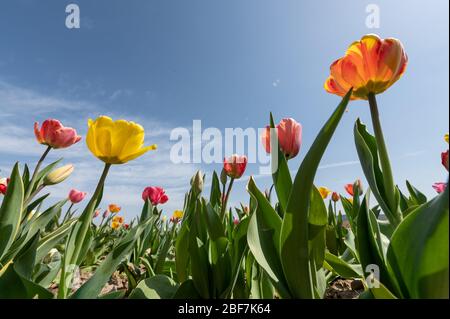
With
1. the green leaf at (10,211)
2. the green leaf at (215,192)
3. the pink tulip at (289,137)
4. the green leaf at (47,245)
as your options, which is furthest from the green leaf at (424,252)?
the green leaf at (10,211)

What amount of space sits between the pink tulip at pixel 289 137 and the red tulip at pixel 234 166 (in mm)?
311

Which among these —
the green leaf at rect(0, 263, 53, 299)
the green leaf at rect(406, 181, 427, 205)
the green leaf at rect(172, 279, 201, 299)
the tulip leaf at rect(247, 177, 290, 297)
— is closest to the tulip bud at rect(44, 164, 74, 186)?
the green leaf at rect(0, 263, 53, 299)

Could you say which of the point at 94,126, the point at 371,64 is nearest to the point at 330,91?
the point at 371,64

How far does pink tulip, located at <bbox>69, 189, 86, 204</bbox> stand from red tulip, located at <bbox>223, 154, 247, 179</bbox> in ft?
8.34

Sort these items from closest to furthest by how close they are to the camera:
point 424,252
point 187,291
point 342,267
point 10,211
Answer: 1. point 424,252
2. point 187,291
3. point 342,267
4. point 10,211

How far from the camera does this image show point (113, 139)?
817mm

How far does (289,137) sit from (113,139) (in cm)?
60

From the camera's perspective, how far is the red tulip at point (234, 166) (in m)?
1.31

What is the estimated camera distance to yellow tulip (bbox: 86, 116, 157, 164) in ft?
2.66

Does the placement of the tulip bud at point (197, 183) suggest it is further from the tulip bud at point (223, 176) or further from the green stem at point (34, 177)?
the green stem at point (34, 177)

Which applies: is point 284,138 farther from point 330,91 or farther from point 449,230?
point 449,230

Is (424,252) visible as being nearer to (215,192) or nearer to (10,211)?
(215,192)

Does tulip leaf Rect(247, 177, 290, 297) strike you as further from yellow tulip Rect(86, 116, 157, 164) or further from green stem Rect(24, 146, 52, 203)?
green stem Rect(24, 146, 52, 203)

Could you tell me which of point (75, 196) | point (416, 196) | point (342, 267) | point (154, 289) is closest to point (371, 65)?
point (342, 267)
